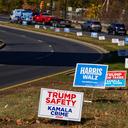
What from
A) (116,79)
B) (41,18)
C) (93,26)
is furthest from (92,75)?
(41,18)

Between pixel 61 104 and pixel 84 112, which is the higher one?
pixel 61 104

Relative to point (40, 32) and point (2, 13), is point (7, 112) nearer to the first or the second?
Answer: point (40, 32)

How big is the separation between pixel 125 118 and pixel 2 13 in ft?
393

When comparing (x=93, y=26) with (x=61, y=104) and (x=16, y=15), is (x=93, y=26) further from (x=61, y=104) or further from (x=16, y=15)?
(x=61, y=104)

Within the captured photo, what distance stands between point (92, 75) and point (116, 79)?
101 inches

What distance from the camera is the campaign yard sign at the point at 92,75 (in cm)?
1360

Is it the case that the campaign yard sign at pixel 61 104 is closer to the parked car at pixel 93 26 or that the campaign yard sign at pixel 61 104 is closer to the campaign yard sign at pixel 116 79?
the campaign yard sign at pixel 116 79

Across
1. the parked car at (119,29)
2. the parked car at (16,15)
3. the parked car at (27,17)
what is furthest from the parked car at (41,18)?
the parked car at (119,29)

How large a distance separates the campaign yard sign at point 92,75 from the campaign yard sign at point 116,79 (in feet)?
6.98

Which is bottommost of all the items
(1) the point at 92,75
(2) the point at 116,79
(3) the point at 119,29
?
(3) the point at 119,29

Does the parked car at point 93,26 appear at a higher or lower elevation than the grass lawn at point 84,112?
lower

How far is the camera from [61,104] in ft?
Result: 33.9

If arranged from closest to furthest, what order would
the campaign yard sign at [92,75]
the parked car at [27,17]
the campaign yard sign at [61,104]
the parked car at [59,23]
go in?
the campaign yard sign at [61,104] < the campaign yard sign at [92,75] < the parked car at [59,23] < the parked car at [27,17]

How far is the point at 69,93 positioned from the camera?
10359mm
